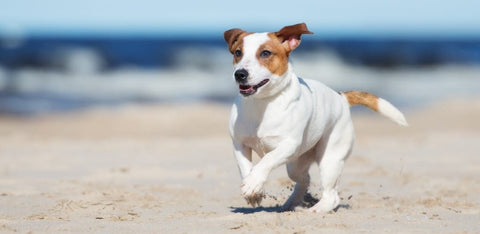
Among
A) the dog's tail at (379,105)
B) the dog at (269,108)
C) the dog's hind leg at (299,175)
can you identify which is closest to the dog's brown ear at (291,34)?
the dog at (269,108)

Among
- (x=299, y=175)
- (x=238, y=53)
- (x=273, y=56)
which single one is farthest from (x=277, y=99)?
(x=299, y=175)

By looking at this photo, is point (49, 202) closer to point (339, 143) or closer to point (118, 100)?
point (339, 143)

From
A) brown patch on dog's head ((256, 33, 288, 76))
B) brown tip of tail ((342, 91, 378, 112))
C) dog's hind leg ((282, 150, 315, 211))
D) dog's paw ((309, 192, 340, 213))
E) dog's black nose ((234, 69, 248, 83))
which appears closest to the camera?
dog's black nose ((234, 69, 248, 83))

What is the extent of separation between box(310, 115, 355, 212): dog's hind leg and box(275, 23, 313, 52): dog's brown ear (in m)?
0.86

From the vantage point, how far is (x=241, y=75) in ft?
15.4

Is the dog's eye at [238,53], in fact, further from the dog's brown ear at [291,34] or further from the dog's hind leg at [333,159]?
the dog's hind leg at [333,159]

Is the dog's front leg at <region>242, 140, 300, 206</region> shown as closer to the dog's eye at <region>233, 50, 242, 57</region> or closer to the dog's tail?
the dog's eye at <region>233, 50, 242, 57</region>

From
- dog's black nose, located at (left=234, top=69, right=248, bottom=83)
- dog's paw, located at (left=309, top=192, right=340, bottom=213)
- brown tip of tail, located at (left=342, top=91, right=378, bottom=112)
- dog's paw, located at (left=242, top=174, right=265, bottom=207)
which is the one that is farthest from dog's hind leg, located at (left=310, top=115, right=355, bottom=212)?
dog's black nose, located at (left=234, top=69, right=248, bottom=83)

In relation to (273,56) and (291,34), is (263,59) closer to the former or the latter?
(273,56)

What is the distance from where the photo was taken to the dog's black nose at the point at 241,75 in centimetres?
469

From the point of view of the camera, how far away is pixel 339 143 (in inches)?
219

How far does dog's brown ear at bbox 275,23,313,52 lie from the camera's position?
16.2 ft

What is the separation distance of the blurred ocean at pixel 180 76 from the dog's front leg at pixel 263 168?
12453mm

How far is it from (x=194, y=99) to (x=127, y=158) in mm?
11979
